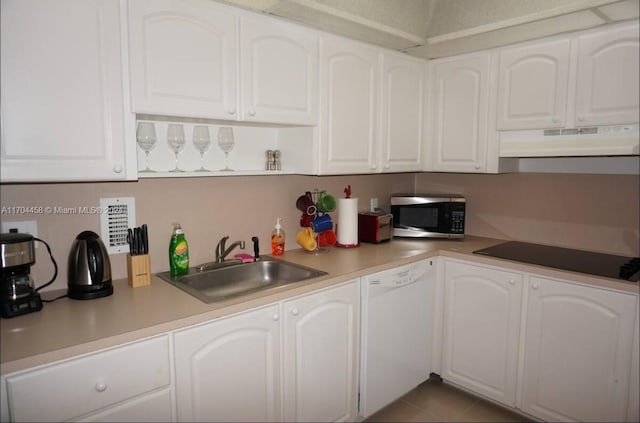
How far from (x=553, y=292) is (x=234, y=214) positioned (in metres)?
1.67

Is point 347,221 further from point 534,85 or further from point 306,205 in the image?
point 534,85

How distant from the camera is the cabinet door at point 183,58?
5.08 feet

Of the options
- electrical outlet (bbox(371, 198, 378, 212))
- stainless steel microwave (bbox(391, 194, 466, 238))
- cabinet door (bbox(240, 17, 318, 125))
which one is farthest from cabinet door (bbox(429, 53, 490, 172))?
cabinet door (bbox(240, 17, 318, 125))

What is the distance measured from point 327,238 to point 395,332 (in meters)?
0.68

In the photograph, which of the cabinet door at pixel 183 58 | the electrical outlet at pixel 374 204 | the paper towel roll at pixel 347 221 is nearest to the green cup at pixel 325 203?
the paper towel roll at pixel 347 221

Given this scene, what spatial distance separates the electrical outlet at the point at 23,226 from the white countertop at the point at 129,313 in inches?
10.1

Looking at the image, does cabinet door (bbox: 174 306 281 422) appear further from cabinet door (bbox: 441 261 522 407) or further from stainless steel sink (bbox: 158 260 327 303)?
cabinet door (bbox: 441 261 522 407)

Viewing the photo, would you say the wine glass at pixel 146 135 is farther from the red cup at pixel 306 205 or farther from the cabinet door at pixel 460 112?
the cabinet door at pixel 460 112

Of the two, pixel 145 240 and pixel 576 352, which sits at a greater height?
pixel 145 240

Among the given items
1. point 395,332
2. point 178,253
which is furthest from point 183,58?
point 395,332

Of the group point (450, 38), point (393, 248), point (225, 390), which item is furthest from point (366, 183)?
point (225, 390)

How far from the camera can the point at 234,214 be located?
2.21 m

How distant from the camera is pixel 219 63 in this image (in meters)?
1.75

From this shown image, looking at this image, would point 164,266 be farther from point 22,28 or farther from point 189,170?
point 22,28
